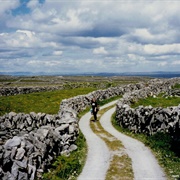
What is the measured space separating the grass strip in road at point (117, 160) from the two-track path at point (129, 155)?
27 centimetres

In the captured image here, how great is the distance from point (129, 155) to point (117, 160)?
167 centimetres

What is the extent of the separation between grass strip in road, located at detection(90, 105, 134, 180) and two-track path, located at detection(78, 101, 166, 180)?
0.27 m

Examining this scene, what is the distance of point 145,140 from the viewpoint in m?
26.6

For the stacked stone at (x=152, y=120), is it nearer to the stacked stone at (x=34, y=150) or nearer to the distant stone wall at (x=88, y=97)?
the stacked stone at (x=34, y=150)

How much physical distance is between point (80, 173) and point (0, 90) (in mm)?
72105

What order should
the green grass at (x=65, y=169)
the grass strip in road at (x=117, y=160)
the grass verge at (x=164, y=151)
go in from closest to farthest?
the green grass at (x=65, y=169) < the grass strip in road at (x=117, y=160) < the grass verge at (x=164, y=151)

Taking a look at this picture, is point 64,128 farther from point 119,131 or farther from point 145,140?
point 119,131

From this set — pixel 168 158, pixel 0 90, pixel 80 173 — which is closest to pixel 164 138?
pixel 168 158

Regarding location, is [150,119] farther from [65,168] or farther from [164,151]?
[65,168]

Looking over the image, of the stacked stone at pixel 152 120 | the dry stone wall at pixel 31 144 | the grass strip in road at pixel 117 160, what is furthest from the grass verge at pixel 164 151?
the dry stone wall at pixel 31 144

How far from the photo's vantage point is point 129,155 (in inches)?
855

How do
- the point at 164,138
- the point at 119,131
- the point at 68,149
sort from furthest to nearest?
the point at 119,131
the point at 164,138
the point at 68,149

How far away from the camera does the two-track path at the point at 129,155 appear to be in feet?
56.7

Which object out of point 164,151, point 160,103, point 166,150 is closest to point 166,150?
point 166,150
